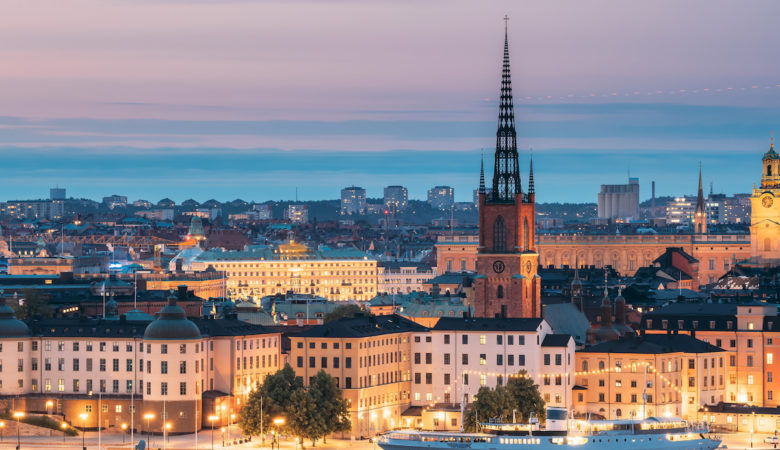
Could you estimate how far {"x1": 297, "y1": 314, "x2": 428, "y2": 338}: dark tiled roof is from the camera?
121312mm

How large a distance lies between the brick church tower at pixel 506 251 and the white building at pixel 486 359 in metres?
14.3

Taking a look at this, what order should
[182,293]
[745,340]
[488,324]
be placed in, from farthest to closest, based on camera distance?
1. [182,293]
2. [745,340]
3. [488,324]

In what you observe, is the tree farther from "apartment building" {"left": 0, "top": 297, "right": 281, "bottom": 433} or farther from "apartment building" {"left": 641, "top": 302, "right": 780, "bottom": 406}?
"apartment building" {"left": 0, "top": 297, "right": 281, "bottom": 433}

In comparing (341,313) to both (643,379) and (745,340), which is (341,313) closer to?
(745,340)

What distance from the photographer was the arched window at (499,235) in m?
141

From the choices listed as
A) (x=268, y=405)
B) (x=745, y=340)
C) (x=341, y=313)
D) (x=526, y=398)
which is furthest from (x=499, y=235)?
(x=268, y=405)

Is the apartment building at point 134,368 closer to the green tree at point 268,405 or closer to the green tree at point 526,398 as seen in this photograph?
the green tree at point 268,405

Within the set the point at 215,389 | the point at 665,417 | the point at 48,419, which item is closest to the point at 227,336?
the point at 215,389

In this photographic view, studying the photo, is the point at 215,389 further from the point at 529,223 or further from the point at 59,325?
the point at 529,223

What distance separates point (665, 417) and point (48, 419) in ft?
105

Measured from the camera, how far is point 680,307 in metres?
140

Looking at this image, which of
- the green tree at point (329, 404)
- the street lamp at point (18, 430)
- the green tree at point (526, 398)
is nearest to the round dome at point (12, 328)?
the street lamp at point (18, 430)

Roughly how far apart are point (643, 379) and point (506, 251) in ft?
68.2

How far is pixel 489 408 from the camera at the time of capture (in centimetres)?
11319
